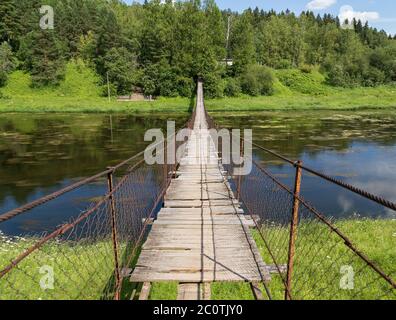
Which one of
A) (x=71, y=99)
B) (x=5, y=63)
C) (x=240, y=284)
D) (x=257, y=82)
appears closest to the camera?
(x=240, y=284)

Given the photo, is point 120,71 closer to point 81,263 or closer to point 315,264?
point 81,263

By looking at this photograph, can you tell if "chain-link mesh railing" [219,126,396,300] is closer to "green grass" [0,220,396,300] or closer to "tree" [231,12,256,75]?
"green grass" [0,220,396,300]

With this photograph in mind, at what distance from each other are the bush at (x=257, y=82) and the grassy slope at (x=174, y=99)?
1879mm

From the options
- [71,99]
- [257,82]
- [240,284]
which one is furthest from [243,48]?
[240,284]

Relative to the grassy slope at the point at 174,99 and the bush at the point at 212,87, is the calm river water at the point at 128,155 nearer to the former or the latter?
the grassy slope at the point at 174,99

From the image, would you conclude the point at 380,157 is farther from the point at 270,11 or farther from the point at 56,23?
the point at 270,11

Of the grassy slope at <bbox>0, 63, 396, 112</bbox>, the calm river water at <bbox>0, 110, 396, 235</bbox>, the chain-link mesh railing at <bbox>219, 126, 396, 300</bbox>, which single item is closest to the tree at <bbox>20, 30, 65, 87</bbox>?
the grassy slope at <bbox>0, 63, 396, 112</bbox>

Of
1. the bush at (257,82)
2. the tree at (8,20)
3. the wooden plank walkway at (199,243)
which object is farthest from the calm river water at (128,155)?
the tree at (8,20)

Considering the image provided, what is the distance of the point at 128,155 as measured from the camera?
1855 centimetres

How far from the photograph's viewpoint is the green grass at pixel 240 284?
5164 mm

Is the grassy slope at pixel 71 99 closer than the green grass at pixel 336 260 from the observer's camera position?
No

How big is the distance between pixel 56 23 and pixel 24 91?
17.8m

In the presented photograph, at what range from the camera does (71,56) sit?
208 feet

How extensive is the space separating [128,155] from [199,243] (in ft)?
46.6
